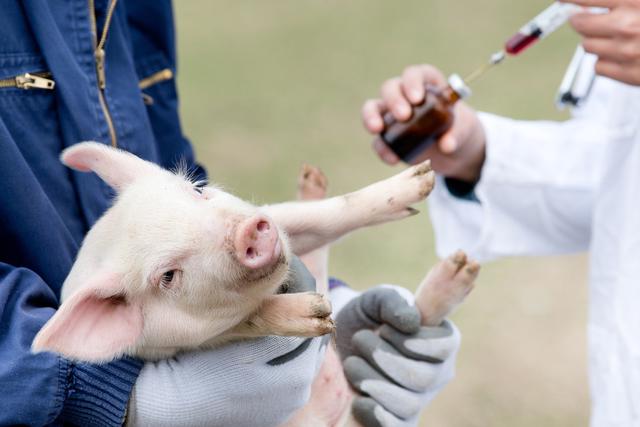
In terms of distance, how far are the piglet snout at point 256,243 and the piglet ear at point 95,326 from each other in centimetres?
17

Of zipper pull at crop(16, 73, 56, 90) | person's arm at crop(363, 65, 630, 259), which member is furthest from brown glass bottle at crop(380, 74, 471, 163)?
zipper pull at crop(16, 73, 56, 90)

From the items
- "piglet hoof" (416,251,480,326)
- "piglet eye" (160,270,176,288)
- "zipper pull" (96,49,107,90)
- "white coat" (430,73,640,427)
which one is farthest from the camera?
"white coat" (430,73,640,427)

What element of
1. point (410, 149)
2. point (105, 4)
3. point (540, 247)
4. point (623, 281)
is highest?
point (105, 4)

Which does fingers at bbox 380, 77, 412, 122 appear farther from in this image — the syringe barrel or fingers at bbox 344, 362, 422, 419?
fingers at bbox 344, 362, 422, 419

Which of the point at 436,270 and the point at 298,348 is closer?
the point at 298,348

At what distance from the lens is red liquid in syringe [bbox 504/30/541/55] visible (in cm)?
157

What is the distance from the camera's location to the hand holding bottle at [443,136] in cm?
154

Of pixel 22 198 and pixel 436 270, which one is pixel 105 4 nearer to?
pixel 22 198

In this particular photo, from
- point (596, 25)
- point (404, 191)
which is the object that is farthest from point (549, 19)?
point (404, 191)

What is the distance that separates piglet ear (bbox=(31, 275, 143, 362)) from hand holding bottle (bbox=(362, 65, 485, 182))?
0.69 metres

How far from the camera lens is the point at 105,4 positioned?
118 cm

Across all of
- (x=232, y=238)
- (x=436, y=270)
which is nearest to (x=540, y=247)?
(x=436, y=270)

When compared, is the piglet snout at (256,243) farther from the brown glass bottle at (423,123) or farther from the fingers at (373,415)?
the brown glass bottle at (423,123)

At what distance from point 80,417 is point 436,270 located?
1.90ft
